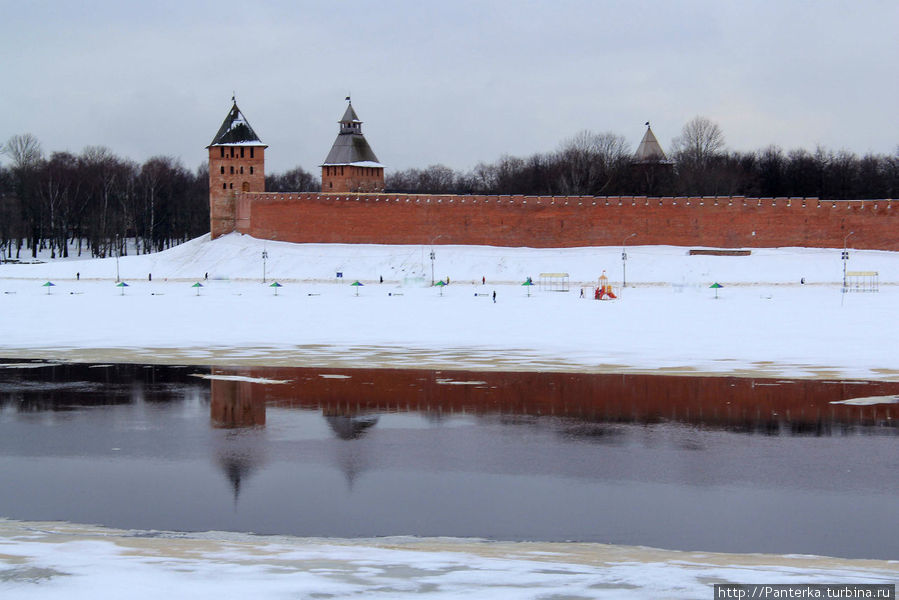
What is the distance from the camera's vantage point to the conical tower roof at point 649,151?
218ft

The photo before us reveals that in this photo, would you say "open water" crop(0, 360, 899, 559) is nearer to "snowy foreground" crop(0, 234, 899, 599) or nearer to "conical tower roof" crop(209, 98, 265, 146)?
"snowy foreground" crop(0, 234, 899, 599)

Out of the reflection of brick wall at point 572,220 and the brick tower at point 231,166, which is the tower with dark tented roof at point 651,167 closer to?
the reflection of brick wall at point 572,220

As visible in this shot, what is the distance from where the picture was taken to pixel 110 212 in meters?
67.8

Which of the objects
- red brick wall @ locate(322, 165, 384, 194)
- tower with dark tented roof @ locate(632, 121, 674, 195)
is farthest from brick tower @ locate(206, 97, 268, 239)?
tower with dark tented roof @ locate(632, 121, 674, 195)

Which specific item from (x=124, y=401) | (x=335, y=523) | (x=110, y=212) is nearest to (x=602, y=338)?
(x=124, y=401)

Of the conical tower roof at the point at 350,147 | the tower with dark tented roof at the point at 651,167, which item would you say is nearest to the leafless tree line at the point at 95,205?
the conical tower roof at the point at 350,147

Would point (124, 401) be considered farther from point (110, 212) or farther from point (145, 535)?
point (110, 212)

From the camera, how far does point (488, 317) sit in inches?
927

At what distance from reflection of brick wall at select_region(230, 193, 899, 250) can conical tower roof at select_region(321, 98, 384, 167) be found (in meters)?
5.49

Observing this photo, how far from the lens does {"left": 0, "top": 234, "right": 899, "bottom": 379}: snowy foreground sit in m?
16.0

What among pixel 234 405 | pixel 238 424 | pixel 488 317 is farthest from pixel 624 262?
pixel 238 424

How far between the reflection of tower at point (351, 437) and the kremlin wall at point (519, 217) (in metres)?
40.4

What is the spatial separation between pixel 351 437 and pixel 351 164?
4805cm

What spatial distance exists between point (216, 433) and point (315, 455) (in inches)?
59.4
